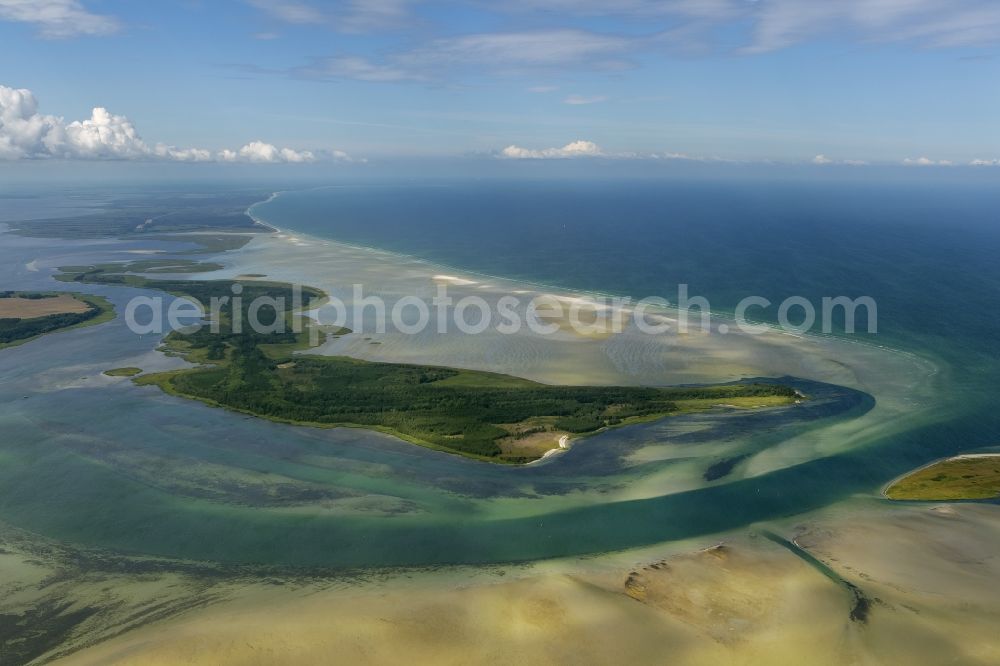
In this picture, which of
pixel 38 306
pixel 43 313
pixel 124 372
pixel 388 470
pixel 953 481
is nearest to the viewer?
pixel 953 481

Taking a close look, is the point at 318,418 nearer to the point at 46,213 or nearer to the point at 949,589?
the point at 949,589

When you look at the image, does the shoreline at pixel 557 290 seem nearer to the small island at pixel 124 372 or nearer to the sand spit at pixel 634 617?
the sand spit at pixel 634 617

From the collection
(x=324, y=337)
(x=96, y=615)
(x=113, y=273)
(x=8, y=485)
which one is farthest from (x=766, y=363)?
(x=113, y=273)

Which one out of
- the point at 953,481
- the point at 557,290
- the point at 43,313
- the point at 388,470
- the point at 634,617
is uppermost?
the point at 557,290

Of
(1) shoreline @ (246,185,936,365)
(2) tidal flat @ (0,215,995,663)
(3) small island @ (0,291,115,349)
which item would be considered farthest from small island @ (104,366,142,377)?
(1) shoreline @ (246,185,936,365)

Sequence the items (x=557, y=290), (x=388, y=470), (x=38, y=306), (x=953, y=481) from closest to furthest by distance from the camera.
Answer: (x=953, y=481), (x=388, y=470), (x=38, y=306), (x=557, y=290)

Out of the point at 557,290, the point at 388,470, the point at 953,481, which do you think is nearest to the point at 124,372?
the point at 388,470

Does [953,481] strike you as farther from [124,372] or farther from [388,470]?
[124,372]
